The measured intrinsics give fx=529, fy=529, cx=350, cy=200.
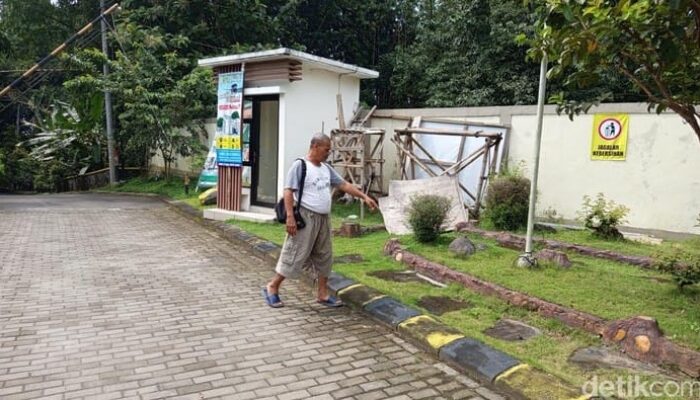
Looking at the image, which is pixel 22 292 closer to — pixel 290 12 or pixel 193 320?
pixel 193 320

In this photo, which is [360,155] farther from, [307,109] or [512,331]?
[512,331]

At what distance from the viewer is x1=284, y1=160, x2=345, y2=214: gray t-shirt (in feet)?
16.8

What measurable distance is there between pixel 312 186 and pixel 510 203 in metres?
3.81

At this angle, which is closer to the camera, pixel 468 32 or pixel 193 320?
pixel 193 320

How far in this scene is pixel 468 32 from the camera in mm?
15062

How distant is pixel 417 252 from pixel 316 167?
7.13ft

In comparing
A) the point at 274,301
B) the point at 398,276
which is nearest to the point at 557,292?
the point at 398,276

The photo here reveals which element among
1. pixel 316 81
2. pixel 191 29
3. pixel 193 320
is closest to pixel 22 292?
pixel 193 320

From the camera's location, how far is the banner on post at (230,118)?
1035cm

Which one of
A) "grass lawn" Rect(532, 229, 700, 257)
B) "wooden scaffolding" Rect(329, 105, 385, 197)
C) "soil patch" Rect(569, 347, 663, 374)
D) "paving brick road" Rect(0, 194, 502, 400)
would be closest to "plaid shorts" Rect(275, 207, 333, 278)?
"paving brick road" Rect(0, 194, 502, 400)

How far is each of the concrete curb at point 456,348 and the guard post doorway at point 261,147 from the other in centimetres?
512

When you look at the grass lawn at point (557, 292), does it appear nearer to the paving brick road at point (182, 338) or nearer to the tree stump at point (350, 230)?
the paving brick road at point (182, 338)

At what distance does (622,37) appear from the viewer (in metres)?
3.73

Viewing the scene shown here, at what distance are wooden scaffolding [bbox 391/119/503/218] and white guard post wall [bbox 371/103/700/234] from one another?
406 mm
